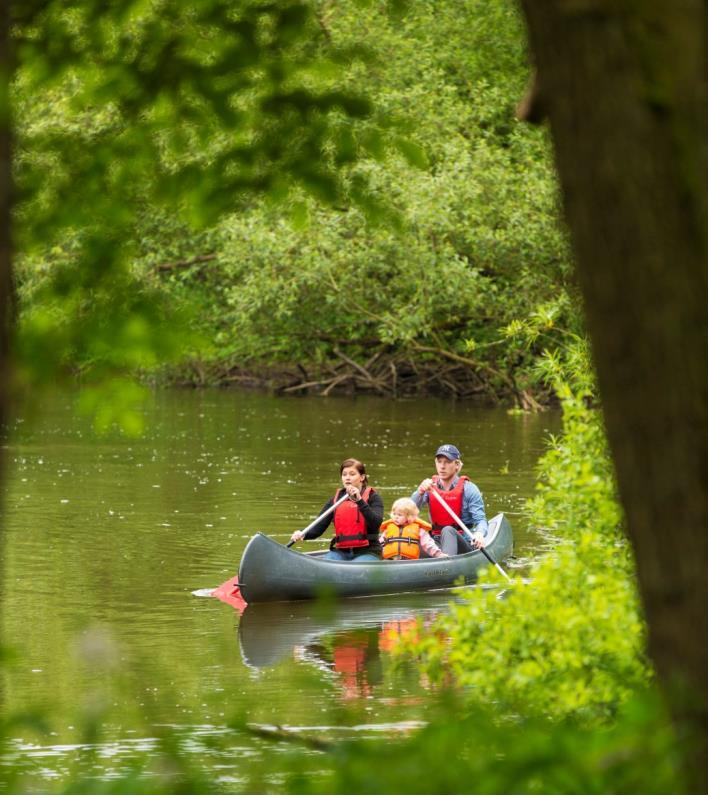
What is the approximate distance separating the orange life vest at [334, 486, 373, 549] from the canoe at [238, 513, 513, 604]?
0.34 m

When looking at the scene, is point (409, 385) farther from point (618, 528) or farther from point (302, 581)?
point (618, 528)

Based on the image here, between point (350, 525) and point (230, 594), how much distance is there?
1143 millimetres

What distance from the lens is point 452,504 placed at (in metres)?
14.6

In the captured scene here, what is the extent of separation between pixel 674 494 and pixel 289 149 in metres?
1.66

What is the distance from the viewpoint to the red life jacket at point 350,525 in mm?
13734

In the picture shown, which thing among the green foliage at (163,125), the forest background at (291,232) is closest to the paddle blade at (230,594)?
the forest background at (291,232)

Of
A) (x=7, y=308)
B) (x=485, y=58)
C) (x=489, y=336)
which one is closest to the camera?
(x=7, y=308)

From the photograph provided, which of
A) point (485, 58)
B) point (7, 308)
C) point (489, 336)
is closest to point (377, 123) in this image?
point (7, 308)

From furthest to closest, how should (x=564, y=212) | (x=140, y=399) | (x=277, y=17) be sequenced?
(x=277, y=17)
(x=140, y=399)
(x=564, y=212)

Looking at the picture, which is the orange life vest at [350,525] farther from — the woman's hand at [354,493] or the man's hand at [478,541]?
the man's hand at [478,541]

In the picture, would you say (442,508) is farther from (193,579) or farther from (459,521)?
(193,579)

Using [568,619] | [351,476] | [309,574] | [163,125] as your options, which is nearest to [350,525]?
[351,476]

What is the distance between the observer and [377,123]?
13.3ft

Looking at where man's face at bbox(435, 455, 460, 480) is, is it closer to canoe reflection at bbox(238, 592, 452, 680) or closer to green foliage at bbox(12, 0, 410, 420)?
canoe reflection at bbox(238, 592, 452, 680)
